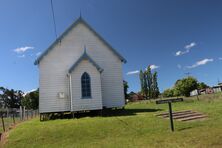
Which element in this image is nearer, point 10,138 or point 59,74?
point 10,138

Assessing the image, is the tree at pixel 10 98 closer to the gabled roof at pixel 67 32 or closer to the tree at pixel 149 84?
the tree at pixel 149 84

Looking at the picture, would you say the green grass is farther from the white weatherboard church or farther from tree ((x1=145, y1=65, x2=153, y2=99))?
tree ((x1=145, y1=65, x2=153, y2=99))

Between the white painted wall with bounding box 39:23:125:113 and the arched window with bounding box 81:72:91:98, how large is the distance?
166 centimetres

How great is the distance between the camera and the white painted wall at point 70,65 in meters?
17.2

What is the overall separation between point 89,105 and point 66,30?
21.6ft

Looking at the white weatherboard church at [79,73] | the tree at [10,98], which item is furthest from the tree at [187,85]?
the tree at [10,98]

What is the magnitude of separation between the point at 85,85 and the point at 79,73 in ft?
3.31

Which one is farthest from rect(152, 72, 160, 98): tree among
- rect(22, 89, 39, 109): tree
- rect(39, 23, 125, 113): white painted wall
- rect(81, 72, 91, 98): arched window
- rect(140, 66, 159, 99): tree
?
rect(81, 72, 91, 98): arched window

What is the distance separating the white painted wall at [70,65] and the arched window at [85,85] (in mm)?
1658

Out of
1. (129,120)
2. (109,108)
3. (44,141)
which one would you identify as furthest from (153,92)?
(44,141)

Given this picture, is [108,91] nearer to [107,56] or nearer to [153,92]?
[107,56]

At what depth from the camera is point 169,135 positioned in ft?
28.8

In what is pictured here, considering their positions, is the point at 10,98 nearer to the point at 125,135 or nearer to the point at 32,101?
the point at 32,101

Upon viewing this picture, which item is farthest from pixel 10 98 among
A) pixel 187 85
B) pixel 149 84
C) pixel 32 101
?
pixel 187 85
